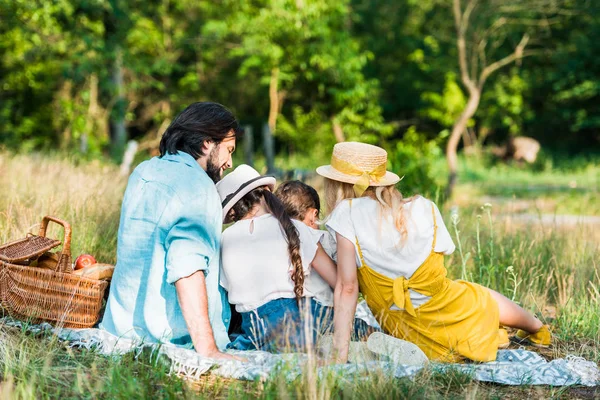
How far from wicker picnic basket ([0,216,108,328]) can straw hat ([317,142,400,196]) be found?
145 centimetres

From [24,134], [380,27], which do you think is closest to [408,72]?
[380,27]

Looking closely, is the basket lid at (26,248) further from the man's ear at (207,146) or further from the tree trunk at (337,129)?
the tree trunk at (337,129)

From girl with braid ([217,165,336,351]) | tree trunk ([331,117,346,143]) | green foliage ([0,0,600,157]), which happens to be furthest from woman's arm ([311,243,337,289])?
tree trunk ([331,117,346,143])

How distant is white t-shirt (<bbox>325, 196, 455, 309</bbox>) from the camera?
3607mm

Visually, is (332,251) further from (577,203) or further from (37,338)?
(577,203)

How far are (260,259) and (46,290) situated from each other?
1.14m

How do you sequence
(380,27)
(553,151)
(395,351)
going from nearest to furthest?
(395,351) → (553,151) → (380,27)

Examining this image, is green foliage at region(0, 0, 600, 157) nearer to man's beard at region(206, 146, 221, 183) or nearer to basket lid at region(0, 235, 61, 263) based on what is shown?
basket lid at region(0, 235, 61, 263)

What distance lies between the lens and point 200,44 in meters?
22.5

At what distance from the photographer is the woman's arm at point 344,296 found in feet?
11.2

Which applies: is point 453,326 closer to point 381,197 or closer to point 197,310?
point 381,197

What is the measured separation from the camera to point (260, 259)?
3654 millimetres

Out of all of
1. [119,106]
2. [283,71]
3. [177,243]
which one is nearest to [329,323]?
[177,243]

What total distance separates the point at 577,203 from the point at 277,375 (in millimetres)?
11641
